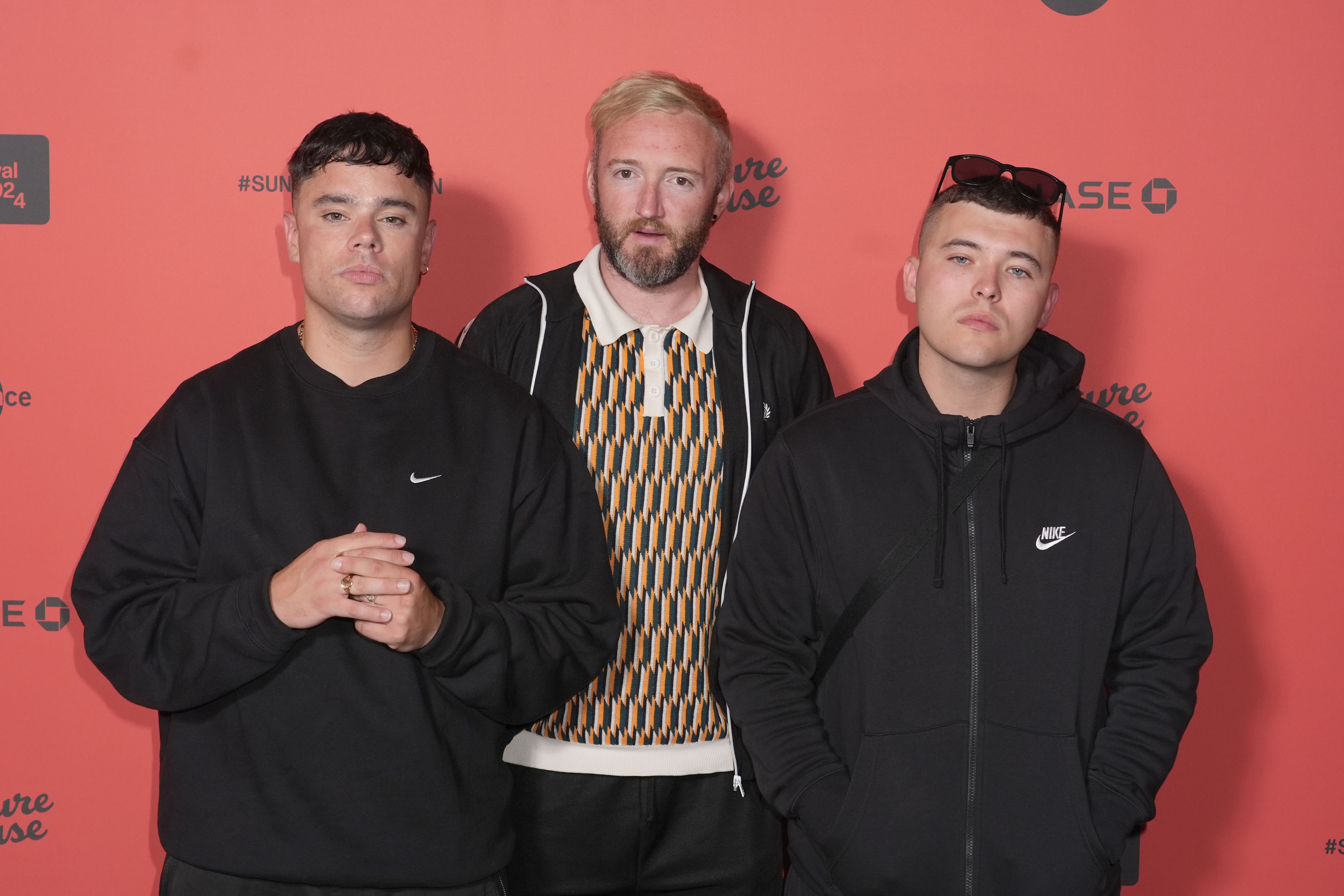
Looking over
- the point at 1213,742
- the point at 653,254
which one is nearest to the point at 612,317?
the point at 653,254

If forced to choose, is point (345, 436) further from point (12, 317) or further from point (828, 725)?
point (12, 317)

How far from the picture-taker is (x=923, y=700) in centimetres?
162

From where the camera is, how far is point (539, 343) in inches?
79.1

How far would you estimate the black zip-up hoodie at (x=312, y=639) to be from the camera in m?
1.52

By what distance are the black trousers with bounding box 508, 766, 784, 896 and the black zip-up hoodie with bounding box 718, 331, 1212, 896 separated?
299 millimetres

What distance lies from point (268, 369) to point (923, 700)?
1.08m

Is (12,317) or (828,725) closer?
(828,725)

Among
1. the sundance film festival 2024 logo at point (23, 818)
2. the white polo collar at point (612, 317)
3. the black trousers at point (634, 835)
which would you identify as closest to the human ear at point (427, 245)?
the white polo collar at point (612, 317)

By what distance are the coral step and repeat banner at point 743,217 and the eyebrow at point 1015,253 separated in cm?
71

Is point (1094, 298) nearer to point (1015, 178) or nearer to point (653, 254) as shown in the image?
point (1015, 178)

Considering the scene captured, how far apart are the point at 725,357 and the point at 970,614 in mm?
681

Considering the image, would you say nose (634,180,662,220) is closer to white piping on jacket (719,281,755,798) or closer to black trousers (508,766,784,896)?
white piping on jacket (719,281,755,798)

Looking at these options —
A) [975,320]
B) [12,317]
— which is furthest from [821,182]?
[12,317]

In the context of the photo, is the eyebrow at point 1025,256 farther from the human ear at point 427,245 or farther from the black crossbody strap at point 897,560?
the human ear at point 427,245
